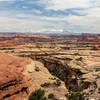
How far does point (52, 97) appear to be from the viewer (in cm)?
1617

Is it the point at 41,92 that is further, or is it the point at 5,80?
the point at 41,92

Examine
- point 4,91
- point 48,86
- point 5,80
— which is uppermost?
point 5,80

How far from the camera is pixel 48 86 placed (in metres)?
20.7

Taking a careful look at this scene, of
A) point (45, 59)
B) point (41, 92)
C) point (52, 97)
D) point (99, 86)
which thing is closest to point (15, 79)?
point (41, 92)

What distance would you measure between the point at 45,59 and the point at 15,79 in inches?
1246

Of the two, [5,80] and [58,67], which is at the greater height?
[5,80]

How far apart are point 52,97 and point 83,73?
594 inches

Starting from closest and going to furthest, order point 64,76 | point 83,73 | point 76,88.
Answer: point 76,88, point 83,73, point 64,76

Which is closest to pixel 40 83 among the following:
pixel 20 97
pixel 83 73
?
pixel 20 97

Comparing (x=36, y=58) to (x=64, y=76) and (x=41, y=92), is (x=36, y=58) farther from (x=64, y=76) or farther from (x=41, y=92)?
(x=41, y=92)

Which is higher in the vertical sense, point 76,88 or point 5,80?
point 5,80

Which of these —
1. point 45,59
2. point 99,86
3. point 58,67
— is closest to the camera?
point 99,86

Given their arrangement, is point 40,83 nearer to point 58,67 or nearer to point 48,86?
point 48,86

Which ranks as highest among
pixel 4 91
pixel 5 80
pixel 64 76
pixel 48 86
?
pixel 5 80
